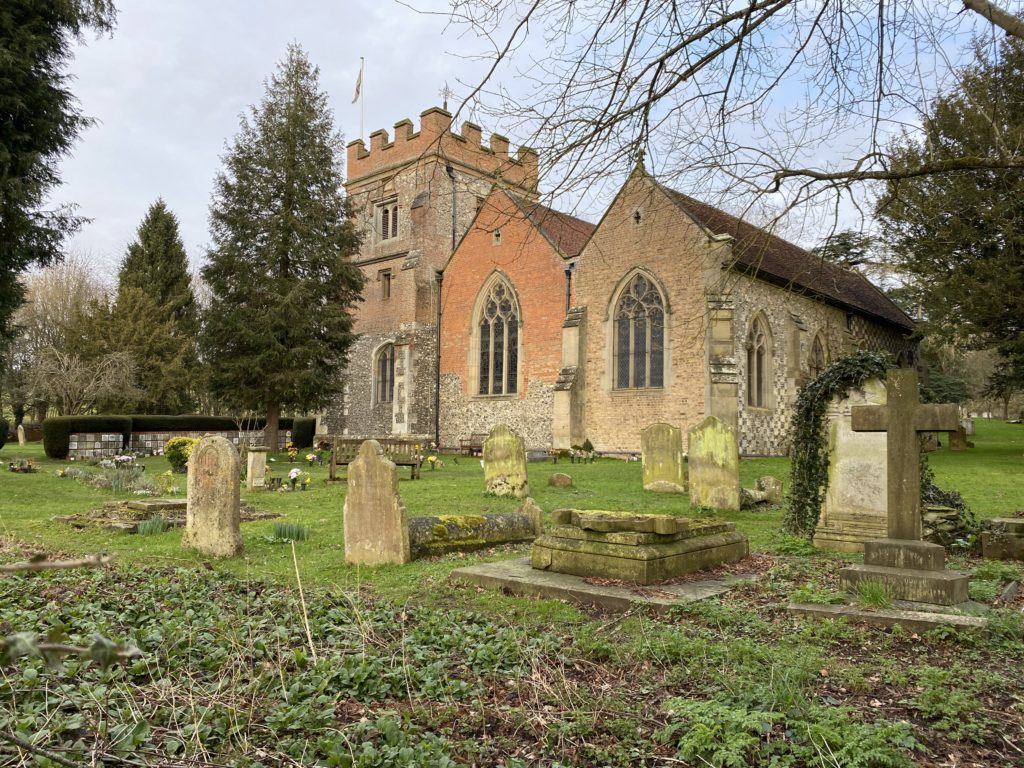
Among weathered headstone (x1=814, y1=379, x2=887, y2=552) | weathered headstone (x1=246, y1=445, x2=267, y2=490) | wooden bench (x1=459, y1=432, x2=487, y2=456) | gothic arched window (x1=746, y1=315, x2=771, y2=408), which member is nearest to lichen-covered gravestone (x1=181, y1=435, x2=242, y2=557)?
weathered headstone (x1=814, y1=379, x2=887, y2=552)

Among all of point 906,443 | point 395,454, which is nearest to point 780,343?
point 395,454

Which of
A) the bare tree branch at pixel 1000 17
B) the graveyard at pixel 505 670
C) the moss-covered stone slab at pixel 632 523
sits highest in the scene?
the bare tree branch at pixel 1000 17

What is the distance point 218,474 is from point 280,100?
22442mm

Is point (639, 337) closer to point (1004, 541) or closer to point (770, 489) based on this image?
point (770, 489)

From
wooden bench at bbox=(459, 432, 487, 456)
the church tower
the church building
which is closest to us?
the church building

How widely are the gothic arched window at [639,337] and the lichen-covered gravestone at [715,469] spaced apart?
10.4 metres

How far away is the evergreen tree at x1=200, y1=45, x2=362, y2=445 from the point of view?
25141 millimetres

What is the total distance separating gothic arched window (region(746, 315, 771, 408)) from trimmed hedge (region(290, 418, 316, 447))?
2181 centimetres

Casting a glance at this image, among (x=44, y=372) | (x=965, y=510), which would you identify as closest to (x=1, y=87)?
(x=965, y=510)

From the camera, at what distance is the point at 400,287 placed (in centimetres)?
3097

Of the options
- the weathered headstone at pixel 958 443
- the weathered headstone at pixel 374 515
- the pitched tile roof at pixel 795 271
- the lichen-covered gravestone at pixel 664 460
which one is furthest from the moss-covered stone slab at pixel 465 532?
the weathered headstone at pixel 958 443

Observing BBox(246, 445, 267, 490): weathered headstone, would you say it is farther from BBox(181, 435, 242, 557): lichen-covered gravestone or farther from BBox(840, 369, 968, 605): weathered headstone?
BBox(840, 369, 968, 605): weathered headstone

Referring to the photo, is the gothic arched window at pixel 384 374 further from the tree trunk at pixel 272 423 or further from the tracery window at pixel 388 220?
the tree trunk at pixel 272 423

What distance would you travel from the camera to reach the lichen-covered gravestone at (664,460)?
45.6 feet
